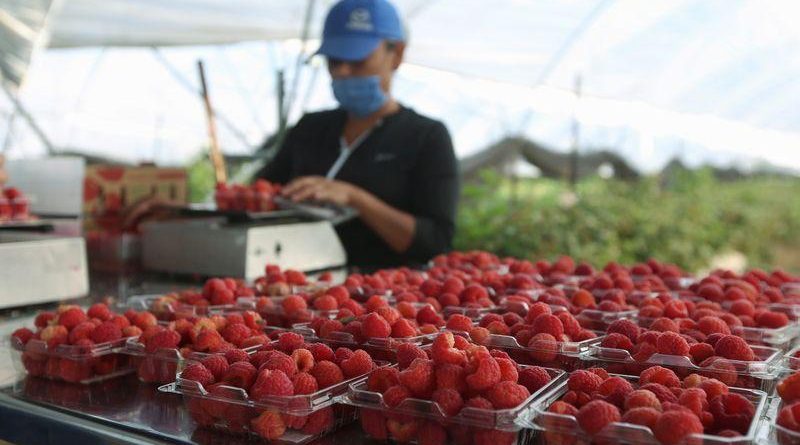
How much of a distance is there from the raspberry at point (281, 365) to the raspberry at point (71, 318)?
55 centimetres

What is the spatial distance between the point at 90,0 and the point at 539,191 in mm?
6002

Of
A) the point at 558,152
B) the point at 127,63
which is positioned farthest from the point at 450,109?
the point at 127,63

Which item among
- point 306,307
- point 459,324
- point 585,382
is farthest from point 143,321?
point 585,382

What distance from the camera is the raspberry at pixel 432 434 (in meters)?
1.05

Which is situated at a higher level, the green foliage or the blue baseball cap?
the blue baseball cap

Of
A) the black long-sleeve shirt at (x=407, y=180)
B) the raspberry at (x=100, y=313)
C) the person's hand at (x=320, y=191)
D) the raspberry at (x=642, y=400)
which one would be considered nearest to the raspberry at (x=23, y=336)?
the raspberry at (x=100, y=313)

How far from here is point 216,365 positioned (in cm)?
120

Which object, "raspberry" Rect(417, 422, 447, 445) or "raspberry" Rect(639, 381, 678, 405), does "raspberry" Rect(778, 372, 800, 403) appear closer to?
"raspberry" Rect(639, 381, 678, 405)

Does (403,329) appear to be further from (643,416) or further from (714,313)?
(714,313)

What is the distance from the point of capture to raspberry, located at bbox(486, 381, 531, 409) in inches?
40.7

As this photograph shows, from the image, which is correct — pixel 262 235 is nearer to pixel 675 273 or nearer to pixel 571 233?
pixel 675 273

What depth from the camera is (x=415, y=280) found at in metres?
2.12

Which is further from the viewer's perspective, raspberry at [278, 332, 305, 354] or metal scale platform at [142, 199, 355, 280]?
metal scale platform at [142, 199, 355, 280]

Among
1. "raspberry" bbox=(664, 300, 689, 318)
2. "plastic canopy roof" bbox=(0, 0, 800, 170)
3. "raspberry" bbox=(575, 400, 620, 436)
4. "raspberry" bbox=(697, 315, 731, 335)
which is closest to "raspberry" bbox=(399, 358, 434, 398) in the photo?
"raspberry" bbox=(575, 400, 620, 436)
